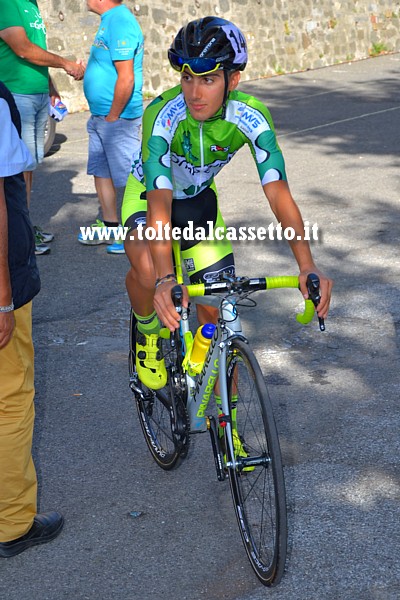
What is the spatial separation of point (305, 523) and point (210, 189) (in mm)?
1589

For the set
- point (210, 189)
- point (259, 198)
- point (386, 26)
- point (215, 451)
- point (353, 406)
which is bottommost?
point (386, 26)

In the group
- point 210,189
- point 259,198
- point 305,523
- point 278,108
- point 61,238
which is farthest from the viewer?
point 278,108

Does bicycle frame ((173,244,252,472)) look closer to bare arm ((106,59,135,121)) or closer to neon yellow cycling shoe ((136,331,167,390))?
neon yellow cycling shoe ((136,331,167,390))

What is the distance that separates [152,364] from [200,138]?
112 cm

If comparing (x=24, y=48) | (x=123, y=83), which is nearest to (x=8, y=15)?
(x=24, y=48)

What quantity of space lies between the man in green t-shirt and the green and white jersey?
3.55 metres

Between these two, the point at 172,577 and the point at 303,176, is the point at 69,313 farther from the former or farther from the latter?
the point at 303,176

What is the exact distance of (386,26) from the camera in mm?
22609

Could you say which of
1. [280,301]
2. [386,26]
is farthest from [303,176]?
[386,26]

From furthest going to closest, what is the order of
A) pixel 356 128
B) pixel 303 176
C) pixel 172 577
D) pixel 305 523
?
pixel 356 128
pixel 303 176
pixel 305 523
pixel 172 577

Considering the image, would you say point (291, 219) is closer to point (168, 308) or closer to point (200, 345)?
point (200, 345)

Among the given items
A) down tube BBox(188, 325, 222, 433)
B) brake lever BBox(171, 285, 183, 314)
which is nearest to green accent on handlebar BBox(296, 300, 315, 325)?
down tube BBox(188, 325, 222, 433)

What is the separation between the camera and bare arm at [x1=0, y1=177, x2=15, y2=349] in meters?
3.60

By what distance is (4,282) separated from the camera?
12.0 ft
